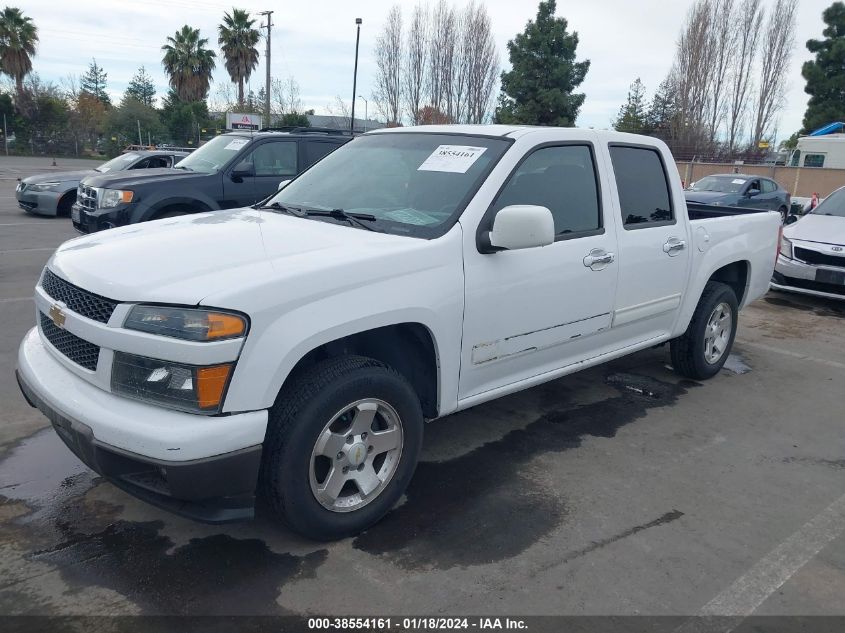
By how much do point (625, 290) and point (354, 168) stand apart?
73.1 inches

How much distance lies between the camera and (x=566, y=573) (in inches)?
115

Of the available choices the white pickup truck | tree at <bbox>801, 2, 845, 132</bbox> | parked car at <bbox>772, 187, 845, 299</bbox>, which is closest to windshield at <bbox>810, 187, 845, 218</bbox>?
parked car at <bbox>772, 187, 845, 299</bbox>

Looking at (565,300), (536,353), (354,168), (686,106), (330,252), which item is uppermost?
(686,106)

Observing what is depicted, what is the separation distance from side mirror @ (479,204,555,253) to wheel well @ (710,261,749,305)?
2959mm

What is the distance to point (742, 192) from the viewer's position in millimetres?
16891

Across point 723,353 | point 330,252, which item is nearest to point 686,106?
point 723,353

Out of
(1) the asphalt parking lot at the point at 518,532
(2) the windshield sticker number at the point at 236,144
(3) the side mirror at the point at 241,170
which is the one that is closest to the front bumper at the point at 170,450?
(1) the asphalt parking lot at the point at 518,532

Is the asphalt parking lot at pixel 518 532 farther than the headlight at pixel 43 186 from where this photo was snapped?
No

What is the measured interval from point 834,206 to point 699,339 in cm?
568

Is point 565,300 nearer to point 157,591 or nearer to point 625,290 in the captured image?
point 625,290

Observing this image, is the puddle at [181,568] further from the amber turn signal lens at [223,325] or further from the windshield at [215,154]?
the windshield at [215,154]

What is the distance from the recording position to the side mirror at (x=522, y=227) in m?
3.19

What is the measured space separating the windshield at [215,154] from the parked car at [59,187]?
4586 mm

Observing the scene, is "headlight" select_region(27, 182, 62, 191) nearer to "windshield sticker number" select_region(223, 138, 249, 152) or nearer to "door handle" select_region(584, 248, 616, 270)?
"windshield sticker number" select_region(223, 138, 249, 152)
